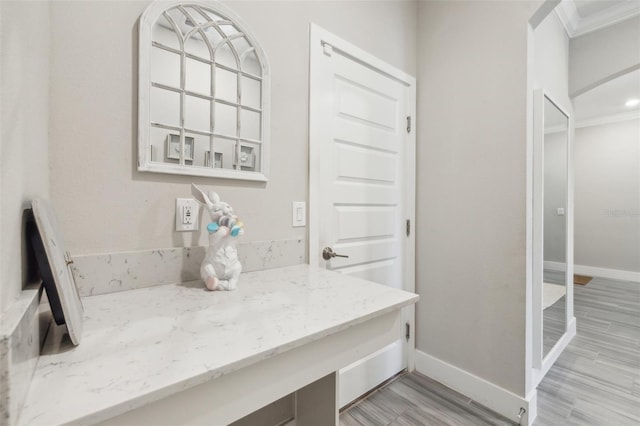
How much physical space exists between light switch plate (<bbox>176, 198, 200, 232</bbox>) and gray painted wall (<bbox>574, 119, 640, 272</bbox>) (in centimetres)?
605

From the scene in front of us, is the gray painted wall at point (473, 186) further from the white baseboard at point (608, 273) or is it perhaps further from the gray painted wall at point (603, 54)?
the white baseboard at point (608, 273)

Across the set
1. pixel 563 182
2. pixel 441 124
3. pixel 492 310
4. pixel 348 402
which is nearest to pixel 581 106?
pixel 563 182

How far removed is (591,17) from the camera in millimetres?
2252

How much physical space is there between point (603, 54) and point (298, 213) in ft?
9.58

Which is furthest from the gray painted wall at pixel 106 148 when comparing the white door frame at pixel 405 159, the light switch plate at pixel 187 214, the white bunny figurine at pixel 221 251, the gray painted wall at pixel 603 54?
the gray painted wall at pixel 603 54

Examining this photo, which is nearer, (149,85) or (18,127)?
(18,127)

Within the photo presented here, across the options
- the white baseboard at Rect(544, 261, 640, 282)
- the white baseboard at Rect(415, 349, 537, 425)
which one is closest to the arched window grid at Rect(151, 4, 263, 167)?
the white baseboard at Rect(415, 349, 537, 425)

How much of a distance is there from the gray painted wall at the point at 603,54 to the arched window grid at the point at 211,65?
110 inches

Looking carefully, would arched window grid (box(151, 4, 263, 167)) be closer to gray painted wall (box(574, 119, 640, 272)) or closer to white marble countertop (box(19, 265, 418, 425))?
white marble countertop (box(19, 265, 418, 425))

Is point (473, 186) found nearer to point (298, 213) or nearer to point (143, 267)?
point (298, 213)

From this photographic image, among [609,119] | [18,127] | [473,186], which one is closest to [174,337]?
[18,127]

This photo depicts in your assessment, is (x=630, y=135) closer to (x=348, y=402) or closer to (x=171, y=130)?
(x=348, y=402)

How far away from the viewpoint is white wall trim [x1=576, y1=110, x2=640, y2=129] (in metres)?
4.25

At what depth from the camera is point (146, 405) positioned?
466 mm
